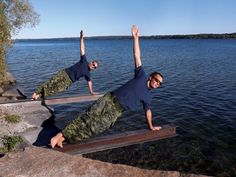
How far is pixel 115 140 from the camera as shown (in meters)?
9.15

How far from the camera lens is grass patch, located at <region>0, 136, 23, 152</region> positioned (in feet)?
36.0

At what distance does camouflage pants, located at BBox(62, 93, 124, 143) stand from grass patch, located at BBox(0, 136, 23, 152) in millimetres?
3669

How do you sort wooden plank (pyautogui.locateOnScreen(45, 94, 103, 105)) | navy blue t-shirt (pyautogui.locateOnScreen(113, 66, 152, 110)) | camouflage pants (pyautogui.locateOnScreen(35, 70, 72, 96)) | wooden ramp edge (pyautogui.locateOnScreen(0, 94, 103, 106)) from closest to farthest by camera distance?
navy blue t-shirt (pyautogui.locateOnScreen(113, 66, 152, 110)) → camouflage pants (pyautogui.locateOnScreen(35, 70, 72, 96)) → wooden ramp edge (pyautogui.locateOnScreen(0, 94, 103, 106)) → wooden plank (pyautogui.locateOnScreen(45, 94, 103, 105))

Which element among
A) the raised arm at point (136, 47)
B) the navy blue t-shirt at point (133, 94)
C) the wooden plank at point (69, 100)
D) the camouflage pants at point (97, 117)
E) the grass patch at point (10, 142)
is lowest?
the grass patch at point (10, 142)

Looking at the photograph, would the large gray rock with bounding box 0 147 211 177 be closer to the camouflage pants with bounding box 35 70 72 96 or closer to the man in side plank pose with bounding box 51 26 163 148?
the man in side plank pose with bounding box 51 26 163 148

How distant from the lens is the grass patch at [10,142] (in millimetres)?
10970

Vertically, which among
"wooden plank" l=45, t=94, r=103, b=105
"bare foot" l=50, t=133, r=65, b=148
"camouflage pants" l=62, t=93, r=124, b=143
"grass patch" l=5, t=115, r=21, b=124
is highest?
"camouflage pants" l=62, t=93, r=124, b=143

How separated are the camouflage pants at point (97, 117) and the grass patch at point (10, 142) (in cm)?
367

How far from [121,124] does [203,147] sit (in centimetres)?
534

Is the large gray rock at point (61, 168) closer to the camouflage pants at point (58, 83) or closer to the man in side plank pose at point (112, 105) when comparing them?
the man in side plank pose at point (112, 105)

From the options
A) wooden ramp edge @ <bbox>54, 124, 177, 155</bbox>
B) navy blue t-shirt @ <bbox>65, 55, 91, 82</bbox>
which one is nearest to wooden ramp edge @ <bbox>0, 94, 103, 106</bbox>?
navy blue t-shirt @ <bbox>65, 55, 91, 82</bbox>

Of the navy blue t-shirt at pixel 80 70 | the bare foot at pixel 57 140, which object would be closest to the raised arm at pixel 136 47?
the bare foot at pixel 57 140

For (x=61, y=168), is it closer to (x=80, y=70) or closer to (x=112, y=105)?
(x=112, y=105)

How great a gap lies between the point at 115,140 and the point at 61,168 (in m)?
3.08
